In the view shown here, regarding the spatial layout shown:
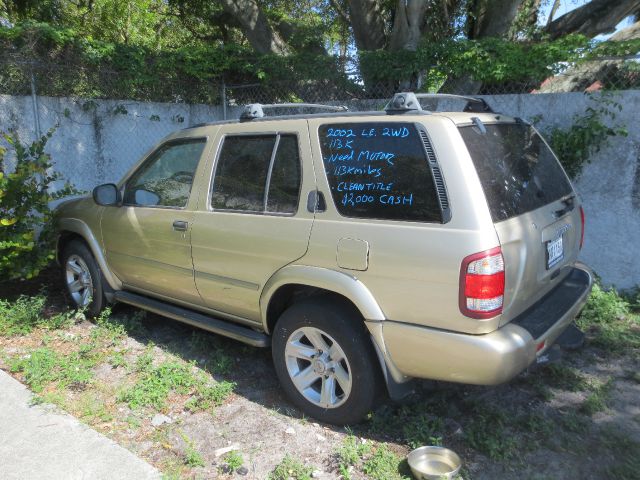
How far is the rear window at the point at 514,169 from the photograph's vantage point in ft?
9.04

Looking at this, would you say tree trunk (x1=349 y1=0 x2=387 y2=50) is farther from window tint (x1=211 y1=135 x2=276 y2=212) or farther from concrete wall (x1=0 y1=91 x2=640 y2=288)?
window tint (x1=211 y1=135 x2=276 y2=212)

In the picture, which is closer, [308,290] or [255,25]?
[308,290]

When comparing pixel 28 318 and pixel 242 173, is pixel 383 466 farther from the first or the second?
pixel 28 318

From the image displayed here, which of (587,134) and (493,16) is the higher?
(493,16)

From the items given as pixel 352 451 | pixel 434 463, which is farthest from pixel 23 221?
pixel 434 463

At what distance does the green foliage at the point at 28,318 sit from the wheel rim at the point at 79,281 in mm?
170

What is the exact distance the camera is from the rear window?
2756 mm

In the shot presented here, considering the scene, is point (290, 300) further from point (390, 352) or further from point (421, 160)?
point (421, 160)

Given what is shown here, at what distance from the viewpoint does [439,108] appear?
6172 mm

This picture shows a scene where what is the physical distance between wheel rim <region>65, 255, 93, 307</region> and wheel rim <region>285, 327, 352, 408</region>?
2499mm

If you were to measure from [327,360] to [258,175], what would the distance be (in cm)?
133

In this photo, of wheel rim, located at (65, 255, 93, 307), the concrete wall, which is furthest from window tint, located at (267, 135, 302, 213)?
the concrete wall

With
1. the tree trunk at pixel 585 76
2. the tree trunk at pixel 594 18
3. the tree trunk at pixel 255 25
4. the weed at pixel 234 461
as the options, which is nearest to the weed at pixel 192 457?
the weed at pixel 234 461

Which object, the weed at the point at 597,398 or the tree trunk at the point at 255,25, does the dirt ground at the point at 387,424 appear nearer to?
the weed at the point at 597,398
